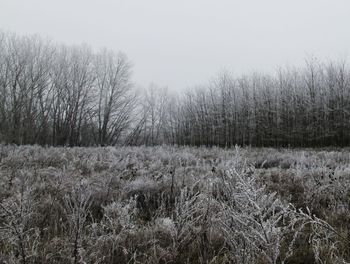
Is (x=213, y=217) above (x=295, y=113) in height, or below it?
below

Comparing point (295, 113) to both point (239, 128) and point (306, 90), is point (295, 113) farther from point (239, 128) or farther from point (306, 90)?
point (239, 128)

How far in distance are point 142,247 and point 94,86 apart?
48.1m

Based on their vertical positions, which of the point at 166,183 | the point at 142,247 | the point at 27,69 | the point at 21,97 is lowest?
the point at 142,247

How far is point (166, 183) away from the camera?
5891 mm

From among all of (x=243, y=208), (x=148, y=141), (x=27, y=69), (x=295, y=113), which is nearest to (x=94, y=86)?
(x=27, y=69)

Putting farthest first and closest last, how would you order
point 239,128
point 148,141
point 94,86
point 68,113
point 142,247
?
point 148,141 → point 94,86 → point 68,113 → point 239,128 → point 142,247

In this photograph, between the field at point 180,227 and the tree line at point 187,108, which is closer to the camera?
the field at point 180,227

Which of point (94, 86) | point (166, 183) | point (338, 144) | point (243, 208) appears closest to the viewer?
point (243, 208)

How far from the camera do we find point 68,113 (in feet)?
146

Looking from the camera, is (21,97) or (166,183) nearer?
(166,183)

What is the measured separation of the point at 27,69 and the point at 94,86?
A: 38.7ft

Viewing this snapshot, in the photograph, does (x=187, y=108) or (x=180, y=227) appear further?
(x=187, y=108)

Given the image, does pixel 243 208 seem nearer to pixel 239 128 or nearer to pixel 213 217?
pixel 213 217

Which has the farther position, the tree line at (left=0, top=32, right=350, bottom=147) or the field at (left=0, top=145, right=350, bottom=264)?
the tree line at (left=0, top=32, right=350, bottom=147)
